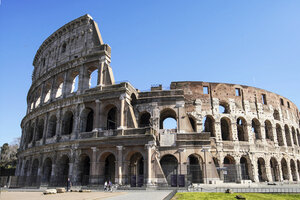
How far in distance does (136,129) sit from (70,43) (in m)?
15.2

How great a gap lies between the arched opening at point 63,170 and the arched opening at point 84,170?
77.1 inches

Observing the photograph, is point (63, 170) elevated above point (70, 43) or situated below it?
below

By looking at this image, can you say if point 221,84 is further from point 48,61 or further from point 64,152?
point 48,61

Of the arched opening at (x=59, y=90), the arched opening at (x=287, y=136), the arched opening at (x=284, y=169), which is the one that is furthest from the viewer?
the arched opening at (x=287, y=136)

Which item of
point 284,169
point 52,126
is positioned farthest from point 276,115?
point 52,126

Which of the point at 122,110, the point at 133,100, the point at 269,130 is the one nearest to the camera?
the point at 122,110

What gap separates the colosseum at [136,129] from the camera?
850 inches

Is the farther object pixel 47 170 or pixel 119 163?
pixel 47 170

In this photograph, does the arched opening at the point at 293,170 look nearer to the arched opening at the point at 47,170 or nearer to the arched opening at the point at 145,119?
the arched opening at the point at 145,119

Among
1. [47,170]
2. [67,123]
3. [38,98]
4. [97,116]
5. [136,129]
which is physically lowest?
[47,170]

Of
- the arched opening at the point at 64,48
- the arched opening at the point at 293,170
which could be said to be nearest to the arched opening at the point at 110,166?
the arched opening at the point at 64,48

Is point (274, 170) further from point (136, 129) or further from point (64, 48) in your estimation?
point (64, 48)

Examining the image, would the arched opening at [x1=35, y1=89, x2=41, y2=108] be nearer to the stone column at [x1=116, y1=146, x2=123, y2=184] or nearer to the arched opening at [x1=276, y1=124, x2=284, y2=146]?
the stone column at [x1=116, y1=146, x2=123, y2=184]

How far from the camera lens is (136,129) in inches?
835
